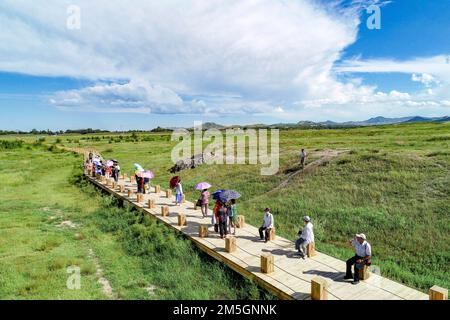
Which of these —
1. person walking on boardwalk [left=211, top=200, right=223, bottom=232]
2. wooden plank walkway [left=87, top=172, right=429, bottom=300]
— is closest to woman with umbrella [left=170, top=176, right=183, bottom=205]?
A: wooden plank walkway [left=87, top=172, right=429, bottom=300]

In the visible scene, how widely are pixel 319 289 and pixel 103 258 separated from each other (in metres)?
9.01

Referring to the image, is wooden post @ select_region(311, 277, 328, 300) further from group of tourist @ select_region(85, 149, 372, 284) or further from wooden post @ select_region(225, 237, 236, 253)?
wooden post @ select_region(225, 237, 236, 253)

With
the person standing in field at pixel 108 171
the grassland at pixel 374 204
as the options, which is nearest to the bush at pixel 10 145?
the person standing in field at pixel 108 171

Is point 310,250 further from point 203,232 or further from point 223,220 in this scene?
point 203,232

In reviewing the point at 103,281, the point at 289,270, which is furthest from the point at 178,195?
the point at 289,270

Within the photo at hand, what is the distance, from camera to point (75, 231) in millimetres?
17188

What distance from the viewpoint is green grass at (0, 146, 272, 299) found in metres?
10.2

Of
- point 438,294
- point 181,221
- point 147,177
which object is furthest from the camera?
point 147,177

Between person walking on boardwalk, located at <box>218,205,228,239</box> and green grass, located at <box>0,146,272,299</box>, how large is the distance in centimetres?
131

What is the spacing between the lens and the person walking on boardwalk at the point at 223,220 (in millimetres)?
13180

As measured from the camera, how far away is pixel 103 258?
13273 mm

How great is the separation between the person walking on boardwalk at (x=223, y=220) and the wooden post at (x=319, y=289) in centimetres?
543
